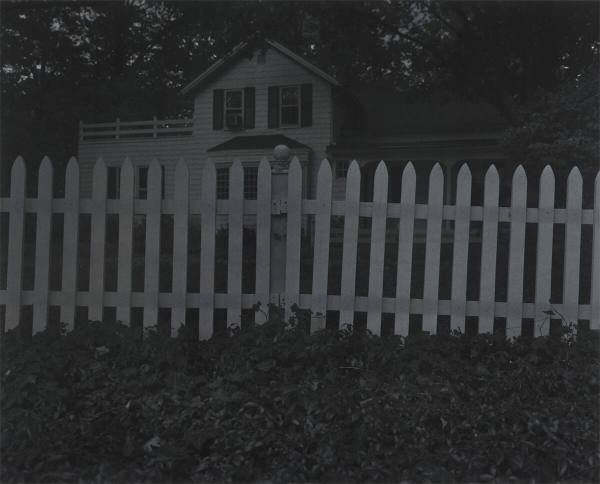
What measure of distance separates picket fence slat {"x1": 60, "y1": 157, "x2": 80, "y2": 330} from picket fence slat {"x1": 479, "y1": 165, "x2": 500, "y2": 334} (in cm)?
305

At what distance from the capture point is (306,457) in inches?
114

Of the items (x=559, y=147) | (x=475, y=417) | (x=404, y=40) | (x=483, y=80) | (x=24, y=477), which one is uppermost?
(x=404, y=40)

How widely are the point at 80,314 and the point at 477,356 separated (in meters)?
→ 3.65

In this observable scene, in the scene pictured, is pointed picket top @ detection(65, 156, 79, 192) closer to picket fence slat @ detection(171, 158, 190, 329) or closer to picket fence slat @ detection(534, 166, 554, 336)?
picket fence slat @ detection(171, 158, 190, 329)

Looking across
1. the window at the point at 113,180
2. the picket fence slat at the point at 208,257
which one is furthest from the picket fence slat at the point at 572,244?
the window at the point at 113,180

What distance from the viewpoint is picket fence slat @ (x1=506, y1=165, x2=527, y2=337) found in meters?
4.30

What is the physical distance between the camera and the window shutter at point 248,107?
53.4 ft

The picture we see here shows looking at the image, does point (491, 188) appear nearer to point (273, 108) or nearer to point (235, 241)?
point (235, 241)

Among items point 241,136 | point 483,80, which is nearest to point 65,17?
point 241,136

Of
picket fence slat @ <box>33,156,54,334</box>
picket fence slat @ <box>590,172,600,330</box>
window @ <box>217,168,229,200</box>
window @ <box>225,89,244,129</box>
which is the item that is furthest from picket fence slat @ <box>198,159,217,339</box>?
window @ <box>225,89,244,129</box>

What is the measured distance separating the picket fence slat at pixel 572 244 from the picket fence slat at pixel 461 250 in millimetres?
752

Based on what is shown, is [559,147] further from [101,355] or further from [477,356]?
[101,355]

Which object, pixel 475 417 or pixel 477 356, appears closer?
pixel 475 417

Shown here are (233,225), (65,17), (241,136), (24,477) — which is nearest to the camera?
(24,477)
